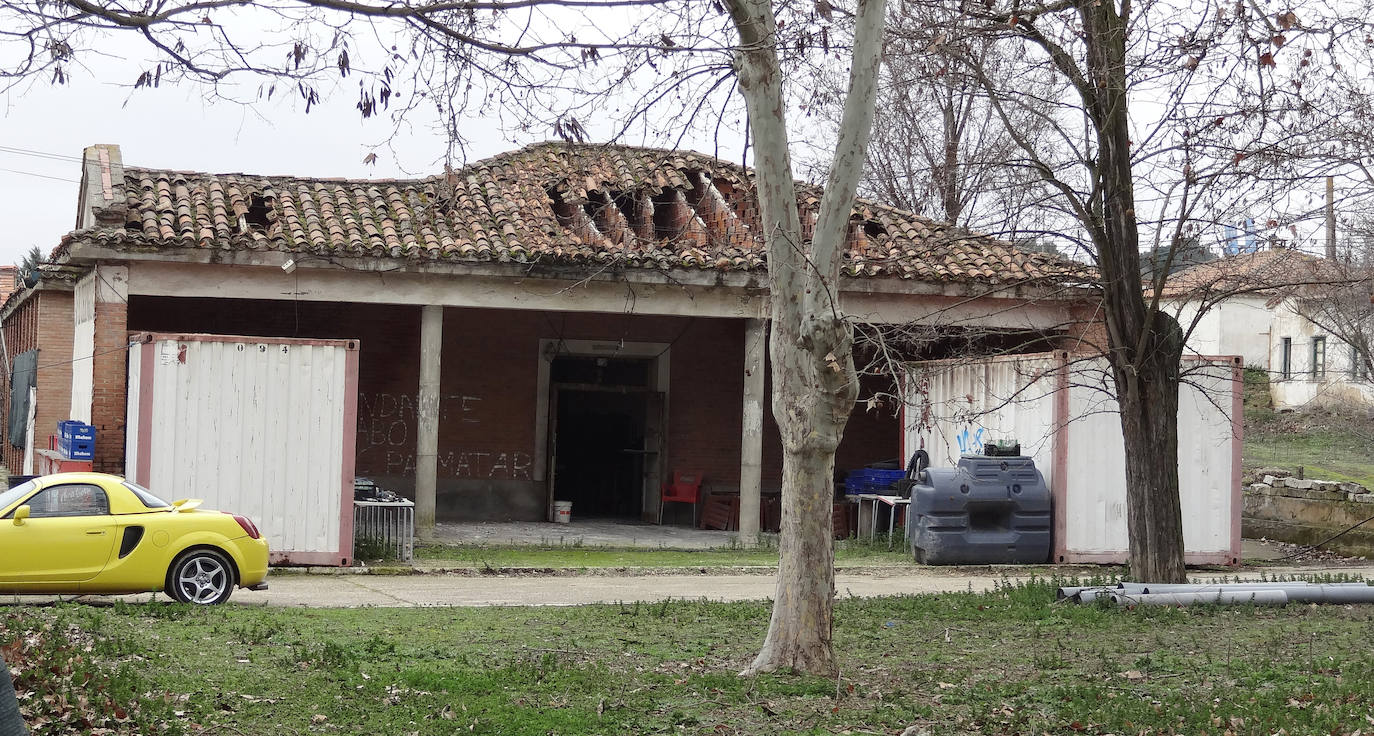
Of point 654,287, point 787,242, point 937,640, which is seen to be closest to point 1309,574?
point 937,640

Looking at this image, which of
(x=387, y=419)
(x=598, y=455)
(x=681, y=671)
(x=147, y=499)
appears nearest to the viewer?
(x=681, y=671)

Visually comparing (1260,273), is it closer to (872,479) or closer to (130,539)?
(872,479)

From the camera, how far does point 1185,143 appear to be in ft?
37.6

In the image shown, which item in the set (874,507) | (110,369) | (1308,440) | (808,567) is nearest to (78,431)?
(110,369)

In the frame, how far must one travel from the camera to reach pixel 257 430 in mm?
14836

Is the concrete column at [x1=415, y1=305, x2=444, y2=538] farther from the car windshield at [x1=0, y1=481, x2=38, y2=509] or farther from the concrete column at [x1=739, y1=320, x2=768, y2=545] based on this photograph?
the car windshield at [x1=0, y1=481, x2=38, y2=509]

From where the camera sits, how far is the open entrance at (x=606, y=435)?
22.3 m

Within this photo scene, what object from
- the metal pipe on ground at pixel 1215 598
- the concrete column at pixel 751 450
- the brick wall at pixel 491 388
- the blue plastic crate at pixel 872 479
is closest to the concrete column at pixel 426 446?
the brick wall at pixel 491 388

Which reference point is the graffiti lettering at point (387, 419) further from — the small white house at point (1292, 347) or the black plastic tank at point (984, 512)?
the small white house at point (1292, 347)

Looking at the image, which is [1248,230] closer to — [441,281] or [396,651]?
[396,651]

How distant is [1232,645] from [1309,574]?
679 cm

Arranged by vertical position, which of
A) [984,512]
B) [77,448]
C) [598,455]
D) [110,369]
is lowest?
[984,512]

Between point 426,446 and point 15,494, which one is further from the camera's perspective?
point 426,446

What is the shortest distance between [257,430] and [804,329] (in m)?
8.91
